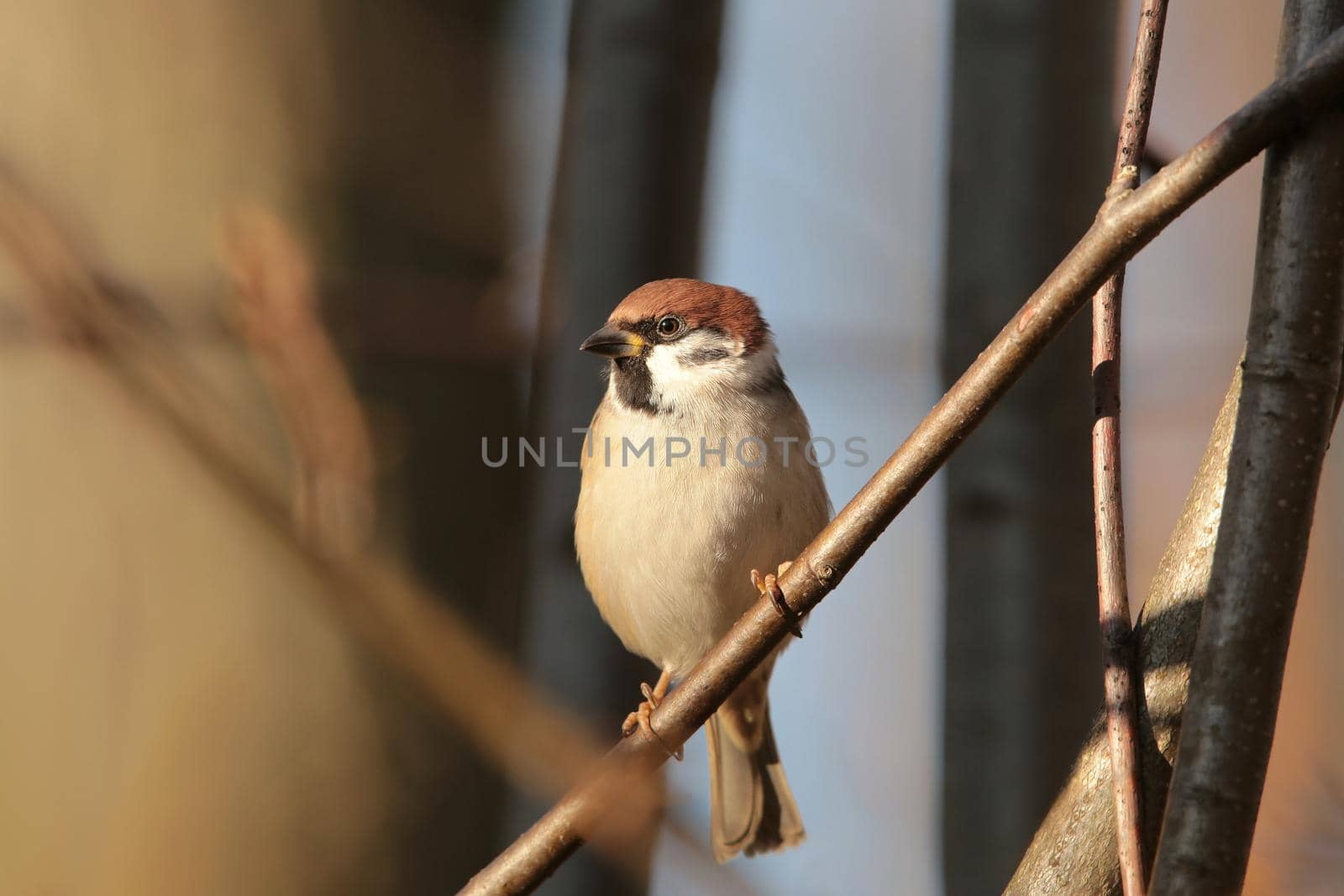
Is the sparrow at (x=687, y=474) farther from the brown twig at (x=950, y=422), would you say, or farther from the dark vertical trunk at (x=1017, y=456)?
the brown twig at (x=950, y=422)

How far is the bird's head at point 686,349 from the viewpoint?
7.45ft

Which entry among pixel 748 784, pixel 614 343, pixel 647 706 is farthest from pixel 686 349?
pixel 748 784

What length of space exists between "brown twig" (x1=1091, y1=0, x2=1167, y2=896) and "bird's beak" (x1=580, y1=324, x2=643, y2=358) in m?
1.14

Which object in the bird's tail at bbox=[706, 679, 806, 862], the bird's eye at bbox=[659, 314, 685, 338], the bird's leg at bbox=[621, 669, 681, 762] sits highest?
the bird's eye at bbox=[659, 314, 685, 338]

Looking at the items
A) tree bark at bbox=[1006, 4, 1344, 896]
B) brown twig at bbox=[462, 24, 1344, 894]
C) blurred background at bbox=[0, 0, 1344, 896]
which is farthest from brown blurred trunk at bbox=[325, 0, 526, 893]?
tree bark at bbox=[1006, 4, 1344, 896]

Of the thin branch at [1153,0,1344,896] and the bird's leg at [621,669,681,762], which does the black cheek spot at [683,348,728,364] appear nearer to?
the bird's leg at [621,669,681,762]

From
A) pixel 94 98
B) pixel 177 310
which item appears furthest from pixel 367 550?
pixel 94 98

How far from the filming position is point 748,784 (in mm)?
2787

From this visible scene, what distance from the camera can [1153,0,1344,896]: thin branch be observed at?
3.00 ft

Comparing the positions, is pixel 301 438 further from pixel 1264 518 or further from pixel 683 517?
pixel 1264 518

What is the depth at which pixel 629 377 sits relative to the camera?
2393 millimetres

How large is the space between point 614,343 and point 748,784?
44.4 inches

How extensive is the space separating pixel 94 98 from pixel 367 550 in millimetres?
1867

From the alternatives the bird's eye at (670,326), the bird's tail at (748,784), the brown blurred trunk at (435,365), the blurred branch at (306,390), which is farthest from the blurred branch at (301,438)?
the brown blurred trunk at (435,365)
